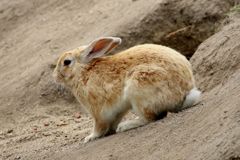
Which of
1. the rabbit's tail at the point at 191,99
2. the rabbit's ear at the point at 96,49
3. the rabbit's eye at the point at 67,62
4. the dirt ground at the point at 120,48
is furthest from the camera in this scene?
the rabbit's eye at the point at 67,62

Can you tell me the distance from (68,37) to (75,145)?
5.12 metres

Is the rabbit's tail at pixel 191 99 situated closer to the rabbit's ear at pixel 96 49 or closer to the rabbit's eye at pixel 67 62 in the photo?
the rabbit's ear at pixel 96 49

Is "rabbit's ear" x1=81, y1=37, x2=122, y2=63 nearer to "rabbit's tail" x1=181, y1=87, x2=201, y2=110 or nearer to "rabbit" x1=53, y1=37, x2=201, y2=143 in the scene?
"rabbit" x1=53, y1=37, x2=201, y2=143

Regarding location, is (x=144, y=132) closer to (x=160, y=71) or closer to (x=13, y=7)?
(x=160, y=71)

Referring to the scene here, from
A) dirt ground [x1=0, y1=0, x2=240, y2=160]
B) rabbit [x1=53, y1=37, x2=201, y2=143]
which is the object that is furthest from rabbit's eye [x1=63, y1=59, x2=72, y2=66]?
dirt ground [x1=0, y1=0, x2=240, y2=160]

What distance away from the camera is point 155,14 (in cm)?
1330

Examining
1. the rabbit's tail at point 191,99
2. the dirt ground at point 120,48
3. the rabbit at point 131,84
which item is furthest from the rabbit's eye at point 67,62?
the rabbit's tail at point 191,99

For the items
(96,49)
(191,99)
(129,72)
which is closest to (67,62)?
(96,49)

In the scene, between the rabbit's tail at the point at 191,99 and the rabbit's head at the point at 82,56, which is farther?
the rabbit's head at the point at 82,56

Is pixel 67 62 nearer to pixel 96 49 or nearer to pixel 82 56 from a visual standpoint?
pixel 82 56

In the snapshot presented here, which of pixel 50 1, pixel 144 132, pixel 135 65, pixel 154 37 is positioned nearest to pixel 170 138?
pixel 144 132

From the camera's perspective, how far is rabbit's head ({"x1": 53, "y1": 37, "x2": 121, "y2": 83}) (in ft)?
30.8

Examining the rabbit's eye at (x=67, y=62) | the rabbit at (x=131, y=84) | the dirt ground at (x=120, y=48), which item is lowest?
the dirt ground at (x=120, y=48)

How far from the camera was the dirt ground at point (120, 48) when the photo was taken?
747 cm
